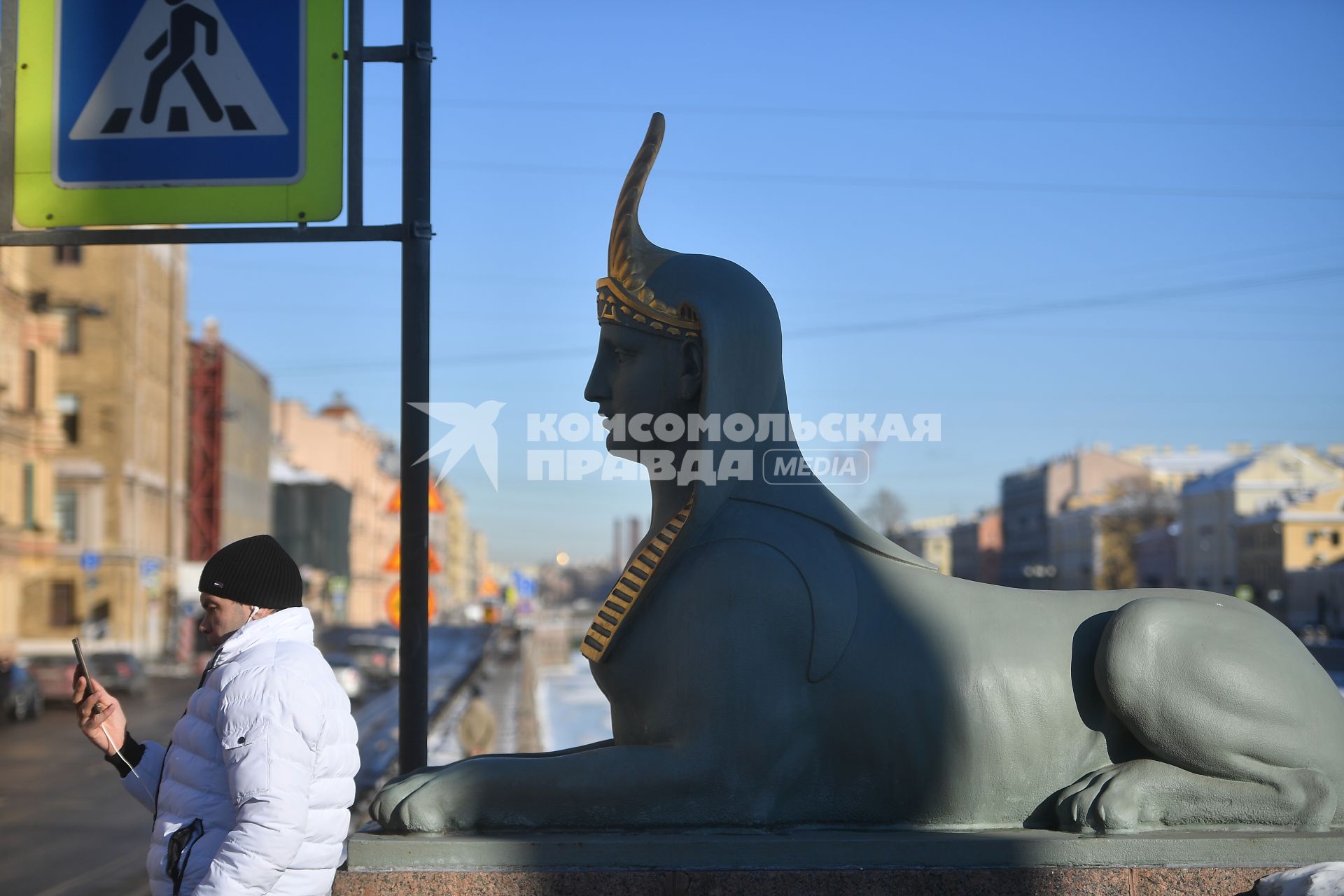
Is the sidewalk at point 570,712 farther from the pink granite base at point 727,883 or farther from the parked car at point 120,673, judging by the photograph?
the pink granite base at point 727,883

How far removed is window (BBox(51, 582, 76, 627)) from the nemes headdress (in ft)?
146

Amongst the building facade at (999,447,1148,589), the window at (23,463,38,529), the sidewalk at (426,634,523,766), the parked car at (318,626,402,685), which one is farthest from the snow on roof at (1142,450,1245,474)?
the window at (23,463,38,529)

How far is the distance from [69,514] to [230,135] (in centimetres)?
4692

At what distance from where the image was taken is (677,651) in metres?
3.68

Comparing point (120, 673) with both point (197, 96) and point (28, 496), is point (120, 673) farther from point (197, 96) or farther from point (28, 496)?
point (197, 96)

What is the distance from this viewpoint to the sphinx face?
3891 millimetres

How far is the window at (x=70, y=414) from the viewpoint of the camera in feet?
158

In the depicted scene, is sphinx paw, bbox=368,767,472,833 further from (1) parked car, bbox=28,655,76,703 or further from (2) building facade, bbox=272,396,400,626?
(2) building facade, bbox=272,396,400,626

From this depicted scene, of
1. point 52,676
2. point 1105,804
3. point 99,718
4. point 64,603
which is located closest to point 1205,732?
point 1105,804

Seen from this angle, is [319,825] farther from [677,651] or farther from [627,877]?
[677,651]

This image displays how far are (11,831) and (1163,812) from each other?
41.3 feet

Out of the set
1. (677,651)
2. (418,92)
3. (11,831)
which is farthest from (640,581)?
(11,831)

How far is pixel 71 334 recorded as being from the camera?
160ft

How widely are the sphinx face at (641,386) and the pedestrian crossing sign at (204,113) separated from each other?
97 centimetres
